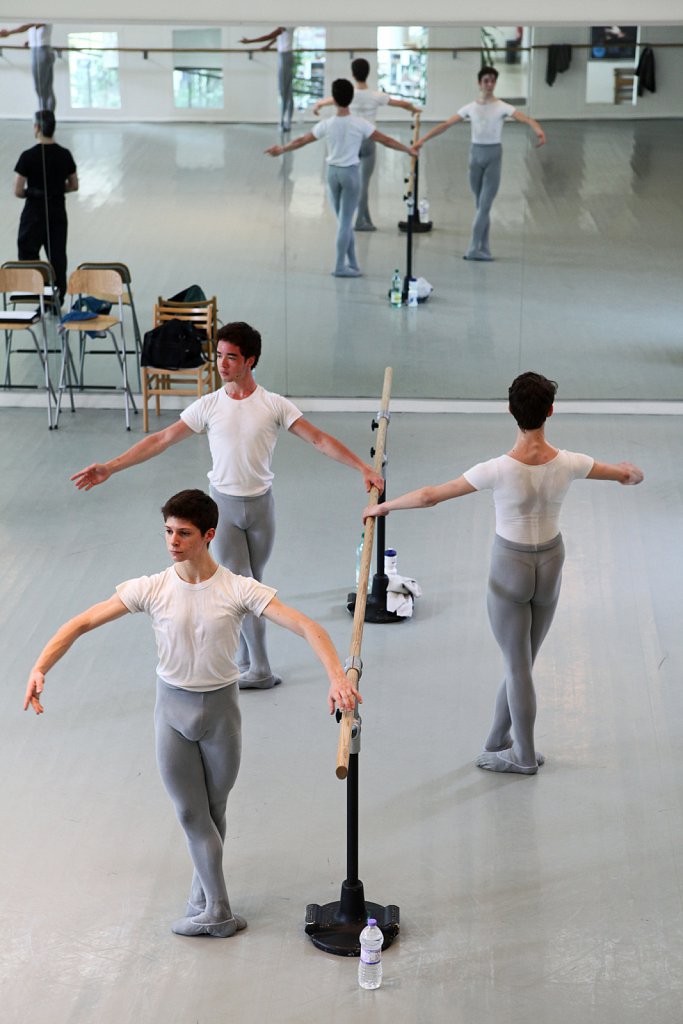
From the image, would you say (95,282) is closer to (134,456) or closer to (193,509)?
(134,456)

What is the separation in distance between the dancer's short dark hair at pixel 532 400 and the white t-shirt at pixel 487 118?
15.4 feet

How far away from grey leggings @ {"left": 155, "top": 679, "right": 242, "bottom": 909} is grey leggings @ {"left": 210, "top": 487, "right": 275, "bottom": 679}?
5.39ft

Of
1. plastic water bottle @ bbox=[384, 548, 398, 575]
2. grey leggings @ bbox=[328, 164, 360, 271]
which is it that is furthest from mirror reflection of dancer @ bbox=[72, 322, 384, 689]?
grey leggings @ bbox=[328, 164, 360, 271]

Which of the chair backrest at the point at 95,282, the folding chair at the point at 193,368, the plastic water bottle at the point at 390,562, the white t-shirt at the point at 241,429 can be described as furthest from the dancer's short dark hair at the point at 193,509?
the chair backrest at the point at 95,282

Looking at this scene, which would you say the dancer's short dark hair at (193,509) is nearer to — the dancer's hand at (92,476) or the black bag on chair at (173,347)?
the dancer's hand at (92,476)

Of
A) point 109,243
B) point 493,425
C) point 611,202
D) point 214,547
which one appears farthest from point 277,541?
point 611,202

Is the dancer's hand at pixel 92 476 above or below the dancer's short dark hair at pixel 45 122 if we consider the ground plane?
below

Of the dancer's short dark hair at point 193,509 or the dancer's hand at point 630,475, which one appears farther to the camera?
the dancer's hand at point 630,475

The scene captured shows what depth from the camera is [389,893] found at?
4797 mm

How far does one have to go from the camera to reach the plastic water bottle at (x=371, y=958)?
4.29 meters

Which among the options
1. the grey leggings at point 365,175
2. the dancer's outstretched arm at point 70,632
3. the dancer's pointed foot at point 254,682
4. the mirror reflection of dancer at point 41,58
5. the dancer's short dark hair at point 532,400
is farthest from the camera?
the grey leggings at point 365,175

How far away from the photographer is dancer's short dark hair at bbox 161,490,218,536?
13.3 ft

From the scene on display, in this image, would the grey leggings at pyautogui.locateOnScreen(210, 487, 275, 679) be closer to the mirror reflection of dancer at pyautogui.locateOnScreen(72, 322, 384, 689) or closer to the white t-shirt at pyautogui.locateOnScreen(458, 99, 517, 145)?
the mirror reflection of dancer at pyautogui.locateOnScreen(72, 322, 384, 689)

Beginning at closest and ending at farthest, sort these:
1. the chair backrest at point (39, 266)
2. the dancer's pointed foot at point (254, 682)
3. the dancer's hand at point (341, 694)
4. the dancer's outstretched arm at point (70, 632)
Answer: the dancer's hand at point (341, 694) < the dancer's outstretched arm at point (70, 632) < the dancer's pointed foot at point (254, 682) < the chair backrest at point (39, 266)
